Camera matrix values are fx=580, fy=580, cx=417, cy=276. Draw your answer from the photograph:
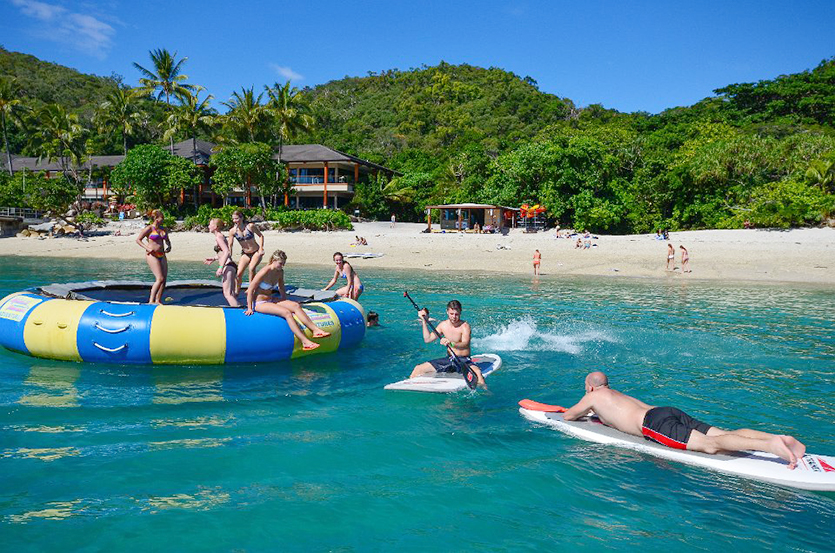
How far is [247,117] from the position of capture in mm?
42875

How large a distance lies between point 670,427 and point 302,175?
149 ft

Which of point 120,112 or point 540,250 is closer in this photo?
point 540,250

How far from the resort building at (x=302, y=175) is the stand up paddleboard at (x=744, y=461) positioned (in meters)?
41.1

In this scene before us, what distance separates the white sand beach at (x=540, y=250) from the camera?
84.0 ft

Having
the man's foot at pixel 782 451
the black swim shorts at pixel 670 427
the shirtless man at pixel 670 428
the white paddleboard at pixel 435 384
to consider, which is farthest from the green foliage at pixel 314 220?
the man's foot at pixel 782 451

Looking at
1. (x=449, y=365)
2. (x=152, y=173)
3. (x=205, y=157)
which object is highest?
(x=205, y=157)

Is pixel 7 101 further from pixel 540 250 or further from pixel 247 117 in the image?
pixel 540 250

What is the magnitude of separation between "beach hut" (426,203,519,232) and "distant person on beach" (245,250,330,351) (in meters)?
30.3

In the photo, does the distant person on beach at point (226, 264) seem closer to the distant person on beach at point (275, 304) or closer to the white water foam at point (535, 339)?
the distant person on beach at point (275, 304)

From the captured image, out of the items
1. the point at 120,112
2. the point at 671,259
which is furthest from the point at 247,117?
the point at 671,259

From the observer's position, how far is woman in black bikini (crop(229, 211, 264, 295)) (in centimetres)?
1000

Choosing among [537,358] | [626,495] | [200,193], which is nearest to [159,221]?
[537,358]

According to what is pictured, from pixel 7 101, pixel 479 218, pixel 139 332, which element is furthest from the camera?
pixel 7 101

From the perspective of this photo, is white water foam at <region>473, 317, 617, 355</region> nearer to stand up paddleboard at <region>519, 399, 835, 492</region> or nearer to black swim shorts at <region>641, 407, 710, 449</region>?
stand up paddleboard at <region>519, 399, 835, 492</region>
